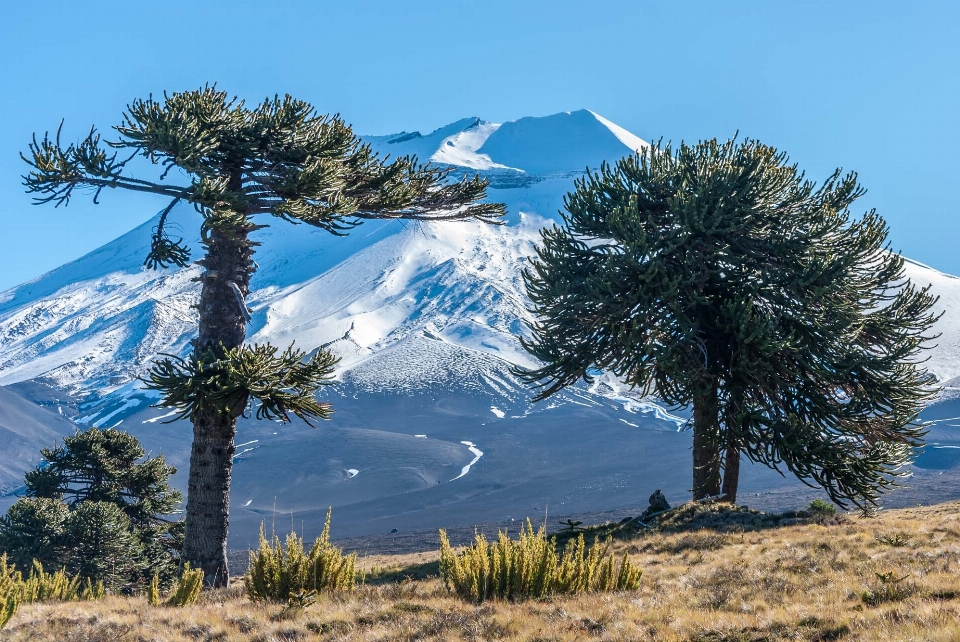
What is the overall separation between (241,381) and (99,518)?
17.0 m

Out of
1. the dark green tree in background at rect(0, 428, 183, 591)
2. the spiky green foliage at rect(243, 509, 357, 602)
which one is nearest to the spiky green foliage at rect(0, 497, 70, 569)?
the dark green tree in background at rect(0, 428, 183, 591)

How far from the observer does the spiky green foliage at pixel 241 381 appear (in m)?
12.2

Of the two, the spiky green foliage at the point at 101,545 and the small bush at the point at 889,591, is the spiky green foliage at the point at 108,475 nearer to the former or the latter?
the spiky green foliage at the point at 101,545

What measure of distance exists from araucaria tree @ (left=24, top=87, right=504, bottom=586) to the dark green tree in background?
12725 millimetres

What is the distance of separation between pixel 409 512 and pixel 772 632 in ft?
513

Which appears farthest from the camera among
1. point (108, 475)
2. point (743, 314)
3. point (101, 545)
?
point (108, 475)

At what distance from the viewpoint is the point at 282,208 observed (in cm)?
1275

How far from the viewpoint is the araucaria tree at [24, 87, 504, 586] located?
12391mm

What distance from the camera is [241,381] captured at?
39.9 feet

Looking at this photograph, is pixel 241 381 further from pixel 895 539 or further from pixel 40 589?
pixel 895 539

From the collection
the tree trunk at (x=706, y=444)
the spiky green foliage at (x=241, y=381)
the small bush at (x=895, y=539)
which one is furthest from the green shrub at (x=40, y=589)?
the tree trunk at (x=706, y=444)

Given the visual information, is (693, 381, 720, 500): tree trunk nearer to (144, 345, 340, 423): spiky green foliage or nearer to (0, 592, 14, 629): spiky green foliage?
(144, 345, 340, 423): spiky green foliage

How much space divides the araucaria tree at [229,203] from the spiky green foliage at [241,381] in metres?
0.02

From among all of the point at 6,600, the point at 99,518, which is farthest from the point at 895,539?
the point at 99,518
